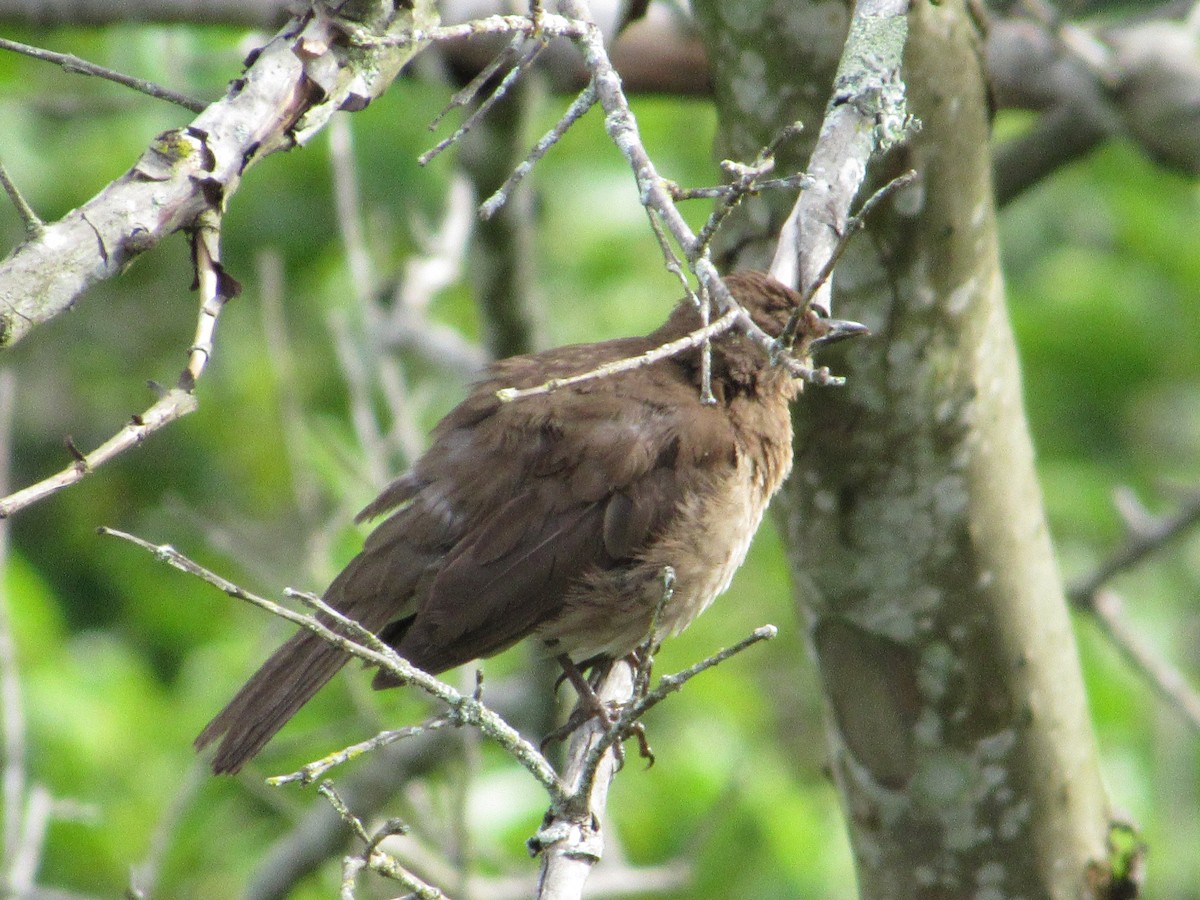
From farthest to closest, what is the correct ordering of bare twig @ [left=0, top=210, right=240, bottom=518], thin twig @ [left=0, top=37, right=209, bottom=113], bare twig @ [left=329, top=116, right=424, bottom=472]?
bare twig @ [left=329, top=116, right=424, bottom=472] < thin twig @ [left=0, top=37, right=209, bottom=113] < bare twig @ [left=0, top=210, right=240, bottom=518]

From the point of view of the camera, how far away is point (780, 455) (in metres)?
3.75

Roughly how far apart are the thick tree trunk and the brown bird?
23 centimetres

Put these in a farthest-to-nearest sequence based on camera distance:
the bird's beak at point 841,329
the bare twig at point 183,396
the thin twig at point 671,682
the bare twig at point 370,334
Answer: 1. the bare twig at point 370,334
2. the bird's beak at point 841,329
3. the thin twig at point 671,682
4. the bare twig at point 183,396

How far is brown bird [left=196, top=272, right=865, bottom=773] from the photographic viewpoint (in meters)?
3.77

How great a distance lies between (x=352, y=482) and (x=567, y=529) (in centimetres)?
191

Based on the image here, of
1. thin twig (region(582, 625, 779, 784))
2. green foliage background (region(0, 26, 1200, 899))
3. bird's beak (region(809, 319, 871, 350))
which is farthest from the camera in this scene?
green foliage background (region(0, 26, 1200, 899))

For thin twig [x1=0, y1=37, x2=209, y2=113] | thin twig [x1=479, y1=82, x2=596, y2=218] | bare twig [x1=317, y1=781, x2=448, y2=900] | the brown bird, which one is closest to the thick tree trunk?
the brown bird

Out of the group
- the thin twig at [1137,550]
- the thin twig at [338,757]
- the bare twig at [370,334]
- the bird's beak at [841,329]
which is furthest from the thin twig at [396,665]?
the bare twig at [370,334]

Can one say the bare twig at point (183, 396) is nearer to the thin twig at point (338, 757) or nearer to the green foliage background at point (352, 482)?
the thin twig at point (338, 757)

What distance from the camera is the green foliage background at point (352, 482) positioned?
5.42 metres

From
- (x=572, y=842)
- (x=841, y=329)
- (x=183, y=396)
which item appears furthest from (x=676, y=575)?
(x=183, y=396)

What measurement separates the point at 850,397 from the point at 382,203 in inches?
144

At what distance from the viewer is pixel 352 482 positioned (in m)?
5.48

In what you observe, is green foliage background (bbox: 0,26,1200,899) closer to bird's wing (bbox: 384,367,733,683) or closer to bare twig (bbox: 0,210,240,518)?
bird's wing (bbox: 384,367,733,683)
